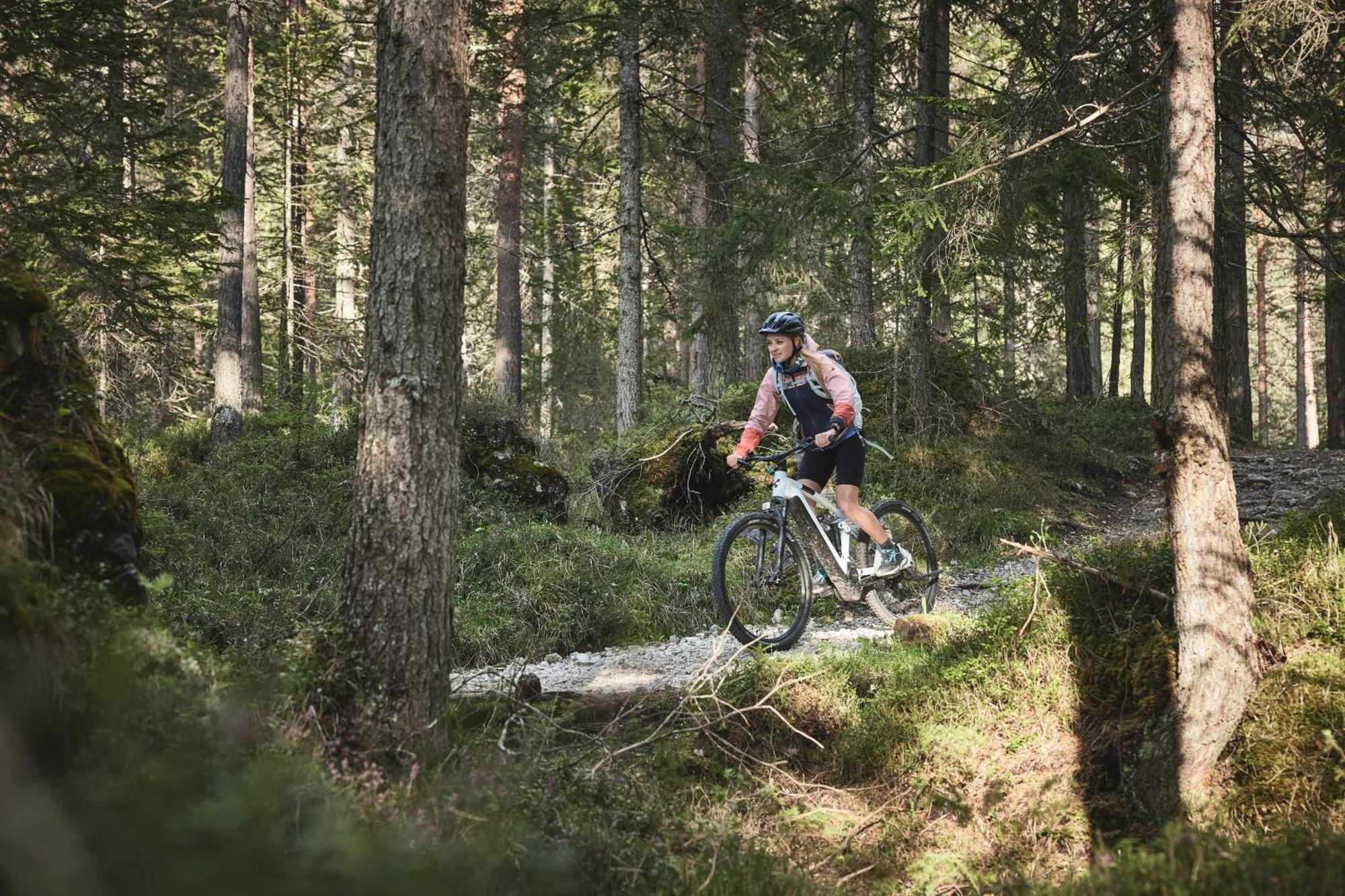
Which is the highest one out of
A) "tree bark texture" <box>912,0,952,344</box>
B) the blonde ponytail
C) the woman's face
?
"tree bark texture" <box>912,0,952,344</box>

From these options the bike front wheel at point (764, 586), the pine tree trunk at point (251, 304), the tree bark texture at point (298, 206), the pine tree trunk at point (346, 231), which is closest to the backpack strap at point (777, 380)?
the bike front wheel at point (764, 586)

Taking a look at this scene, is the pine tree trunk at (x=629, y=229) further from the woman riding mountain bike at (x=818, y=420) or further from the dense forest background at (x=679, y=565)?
the woman riding mountain bike at (x=818, y=420)

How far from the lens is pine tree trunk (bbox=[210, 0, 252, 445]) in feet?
50.2

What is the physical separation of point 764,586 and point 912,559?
1.46 meters

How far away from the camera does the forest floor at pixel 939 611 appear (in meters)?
6.38

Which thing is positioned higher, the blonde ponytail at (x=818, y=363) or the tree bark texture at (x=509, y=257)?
the tree bark texture at (x=509, y=257)

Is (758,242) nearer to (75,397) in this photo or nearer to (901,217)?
(901,217)

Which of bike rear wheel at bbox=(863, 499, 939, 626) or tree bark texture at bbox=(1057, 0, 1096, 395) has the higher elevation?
tree bark texture at bbox=(1057, 0, 1096, 395)

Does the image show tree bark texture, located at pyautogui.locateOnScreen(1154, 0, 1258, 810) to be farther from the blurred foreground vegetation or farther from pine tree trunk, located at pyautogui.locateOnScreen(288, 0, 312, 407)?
pine tree trunk, located at pyautogui.locateOnScreen(288, 0, 312, 407)

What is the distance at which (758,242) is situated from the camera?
13430 mm

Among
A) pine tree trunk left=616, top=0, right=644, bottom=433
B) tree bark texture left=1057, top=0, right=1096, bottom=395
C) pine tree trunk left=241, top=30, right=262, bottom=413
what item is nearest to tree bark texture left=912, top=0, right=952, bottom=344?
tree bark texture left=1057, top=0, right=1096, bottom=395

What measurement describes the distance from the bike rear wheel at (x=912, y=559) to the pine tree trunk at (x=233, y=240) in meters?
11.7

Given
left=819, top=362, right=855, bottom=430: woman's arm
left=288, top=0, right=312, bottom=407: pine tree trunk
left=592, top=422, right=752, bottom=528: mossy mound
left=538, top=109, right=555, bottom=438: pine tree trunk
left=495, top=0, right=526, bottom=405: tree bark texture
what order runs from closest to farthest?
left=819, top=362, right=855, bottom=430: woman's arm → left=592, top=422, right=752, bottom=528: mossy mound → left=288, top=0, right=312, bottom=407: pine tree trunk → left=495, top=0, right=526, bottom=405: tree bark texture → left=538, top=109, right=555, bottom=438: pine tree trunk

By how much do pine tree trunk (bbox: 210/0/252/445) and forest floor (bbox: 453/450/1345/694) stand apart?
1052 cm
